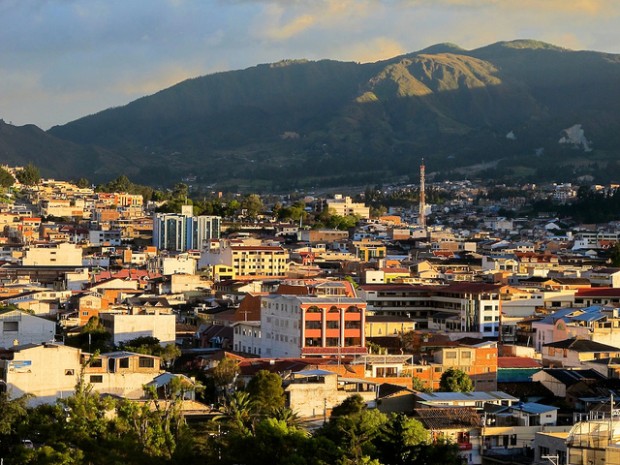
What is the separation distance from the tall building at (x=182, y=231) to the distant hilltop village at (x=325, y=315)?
14cm

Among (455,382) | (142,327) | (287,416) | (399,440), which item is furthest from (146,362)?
(399,440)

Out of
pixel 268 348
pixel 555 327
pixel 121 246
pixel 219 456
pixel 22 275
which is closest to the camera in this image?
pixel 219 456

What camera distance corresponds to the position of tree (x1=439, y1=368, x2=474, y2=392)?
46656 mm

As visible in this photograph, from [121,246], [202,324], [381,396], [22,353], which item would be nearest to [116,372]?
[22,353]

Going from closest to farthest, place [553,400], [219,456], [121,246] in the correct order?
1. [219,456]
2. [553,400]
3. [121,246]

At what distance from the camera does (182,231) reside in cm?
11544

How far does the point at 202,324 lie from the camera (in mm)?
63250

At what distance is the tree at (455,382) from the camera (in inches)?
1837

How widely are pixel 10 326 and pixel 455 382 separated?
51.7 ft

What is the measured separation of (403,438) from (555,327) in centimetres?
2950

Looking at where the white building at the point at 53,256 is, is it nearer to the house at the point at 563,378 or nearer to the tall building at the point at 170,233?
the tall building at the point at 170,233

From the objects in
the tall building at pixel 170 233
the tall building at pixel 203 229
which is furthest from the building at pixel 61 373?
the tall building at pixel 170 233

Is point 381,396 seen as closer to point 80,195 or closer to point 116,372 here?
point 116,372

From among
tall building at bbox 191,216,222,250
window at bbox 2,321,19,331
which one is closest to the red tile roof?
window at bbox 2,321,19,331
